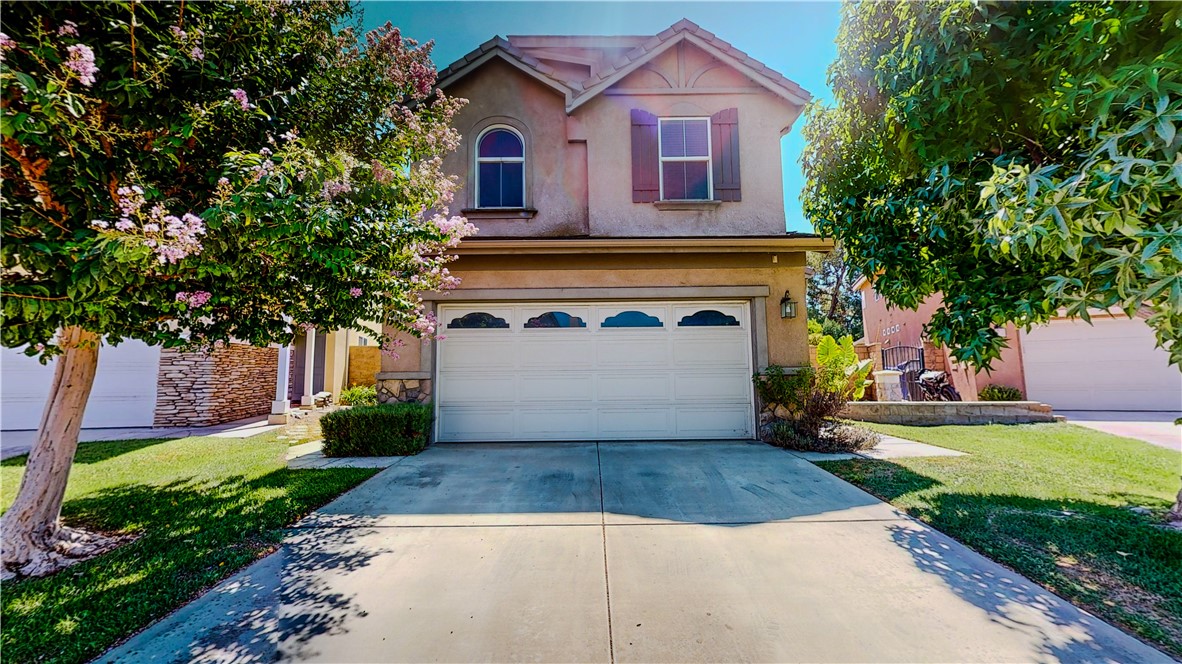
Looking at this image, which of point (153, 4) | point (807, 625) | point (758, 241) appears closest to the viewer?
point (807, 625)

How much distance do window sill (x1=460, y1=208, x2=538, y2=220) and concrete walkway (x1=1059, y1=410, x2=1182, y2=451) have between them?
35.3ft

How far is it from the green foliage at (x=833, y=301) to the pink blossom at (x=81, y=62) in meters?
28.0

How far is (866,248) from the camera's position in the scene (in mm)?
4512

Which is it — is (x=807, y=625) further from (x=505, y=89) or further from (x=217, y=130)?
(x=505, y=89)

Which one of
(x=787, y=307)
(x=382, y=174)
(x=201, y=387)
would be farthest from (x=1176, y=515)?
(x=201, y=387)

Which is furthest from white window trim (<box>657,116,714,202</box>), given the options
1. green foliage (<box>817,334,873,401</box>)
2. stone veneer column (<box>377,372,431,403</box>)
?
stone veneer column (<box>377,372,431,403</box>)

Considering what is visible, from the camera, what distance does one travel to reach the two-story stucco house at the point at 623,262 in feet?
26.5

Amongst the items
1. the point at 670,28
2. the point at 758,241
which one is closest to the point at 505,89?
the point at 670,28

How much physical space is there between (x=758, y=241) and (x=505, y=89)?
5573mm

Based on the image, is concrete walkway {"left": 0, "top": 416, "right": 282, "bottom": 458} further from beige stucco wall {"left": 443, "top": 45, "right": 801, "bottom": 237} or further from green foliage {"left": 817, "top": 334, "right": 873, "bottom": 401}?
green foliage {"left": 817, "top": 334, "right": 873, "bottom": 401}

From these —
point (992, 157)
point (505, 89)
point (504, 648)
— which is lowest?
point (504, 648)

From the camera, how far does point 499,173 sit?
873cm

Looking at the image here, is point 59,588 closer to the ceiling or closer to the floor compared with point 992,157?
closer to the floor

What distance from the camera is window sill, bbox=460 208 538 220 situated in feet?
27.5
